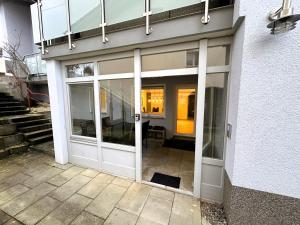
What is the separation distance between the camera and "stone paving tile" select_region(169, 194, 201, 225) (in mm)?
1957

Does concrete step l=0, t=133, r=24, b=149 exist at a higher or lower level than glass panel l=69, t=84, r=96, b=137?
lower

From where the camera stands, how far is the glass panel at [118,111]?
280cm

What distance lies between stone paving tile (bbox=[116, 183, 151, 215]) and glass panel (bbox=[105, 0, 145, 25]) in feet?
9.50

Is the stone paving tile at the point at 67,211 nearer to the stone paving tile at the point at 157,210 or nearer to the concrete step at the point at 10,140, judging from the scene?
the stone paving tile at the point at 157,210

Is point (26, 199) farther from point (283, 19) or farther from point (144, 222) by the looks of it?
point (283, 19)

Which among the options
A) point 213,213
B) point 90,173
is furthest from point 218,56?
point 90,173

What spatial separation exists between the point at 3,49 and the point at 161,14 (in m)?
9.49

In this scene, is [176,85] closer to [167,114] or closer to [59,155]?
[167,114]

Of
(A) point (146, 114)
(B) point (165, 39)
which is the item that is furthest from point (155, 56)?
(A) point (146, 114)

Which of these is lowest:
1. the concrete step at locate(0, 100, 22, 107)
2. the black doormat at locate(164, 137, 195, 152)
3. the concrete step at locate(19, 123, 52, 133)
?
the black doormat at locate(164, 137, 195, 152)

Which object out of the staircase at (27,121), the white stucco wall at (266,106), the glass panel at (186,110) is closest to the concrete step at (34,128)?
the staircase at (27,121)

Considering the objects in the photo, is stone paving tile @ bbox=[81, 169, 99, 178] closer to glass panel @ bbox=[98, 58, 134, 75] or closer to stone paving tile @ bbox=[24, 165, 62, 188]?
stone paving tile @ bbox=[24, 165, 62, 188]

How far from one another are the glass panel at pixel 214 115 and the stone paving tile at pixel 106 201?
5.30 feet

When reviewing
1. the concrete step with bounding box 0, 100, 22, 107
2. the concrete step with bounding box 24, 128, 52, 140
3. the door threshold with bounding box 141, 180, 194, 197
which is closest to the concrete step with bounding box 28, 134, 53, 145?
the concrete step with bounding box 24, 128, 52, 140
